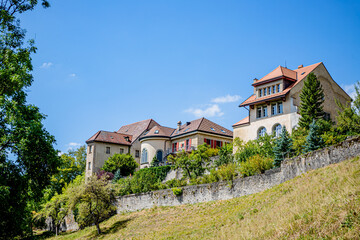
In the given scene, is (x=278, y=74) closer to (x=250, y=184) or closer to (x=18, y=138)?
(x=250, y=184)

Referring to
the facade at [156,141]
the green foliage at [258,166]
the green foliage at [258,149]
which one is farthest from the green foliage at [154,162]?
the green foliage at [258,166]

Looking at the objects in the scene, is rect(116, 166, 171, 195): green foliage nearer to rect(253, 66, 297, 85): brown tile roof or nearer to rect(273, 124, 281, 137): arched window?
rect(273, 124, 281, 137): arched window

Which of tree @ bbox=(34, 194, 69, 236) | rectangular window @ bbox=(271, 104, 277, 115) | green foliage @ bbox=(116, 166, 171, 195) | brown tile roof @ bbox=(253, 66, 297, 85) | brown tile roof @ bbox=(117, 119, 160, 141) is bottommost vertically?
tree @ bbox=(34, 194, 69, 236)

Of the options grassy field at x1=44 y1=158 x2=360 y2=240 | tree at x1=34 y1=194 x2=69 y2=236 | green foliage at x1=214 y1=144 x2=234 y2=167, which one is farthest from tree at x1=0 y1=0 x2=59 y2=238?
tree at x1=34 y1=194 x2=69 y2=236

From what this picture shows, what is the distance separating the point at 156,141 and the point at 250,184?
28.5 meters

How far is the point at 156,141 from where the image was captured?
176 feet

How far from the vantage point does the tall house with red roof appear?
124 feet

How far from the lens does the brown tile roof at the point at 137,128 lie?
61.9m

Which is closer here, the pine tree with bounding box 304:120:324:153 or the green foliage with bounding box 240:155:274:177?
the pine tree with bounding box 304:120:324:153

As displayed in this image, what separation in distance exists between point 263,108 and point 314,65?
7.68 m

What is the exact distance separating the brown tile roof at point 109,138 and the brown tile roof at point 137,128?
167 centimetres

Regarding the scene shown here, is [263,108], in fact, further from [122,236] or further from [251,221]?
[251,221]

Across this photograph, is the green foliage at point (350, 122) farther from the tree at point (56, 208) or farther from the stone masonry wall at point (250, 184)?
the tree at point (56, 208)

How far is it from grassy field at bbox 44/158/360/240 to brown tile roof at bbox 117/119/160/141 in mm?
28780
